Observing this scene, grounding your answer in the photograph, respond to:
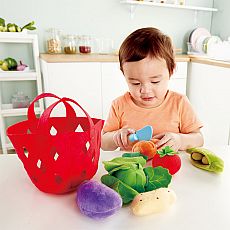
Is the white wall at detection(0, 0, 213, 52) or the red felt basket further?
the white wall at detection(0, 0, 213, 52)

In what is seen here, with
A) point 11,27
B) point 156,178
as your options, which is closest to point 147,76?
point 156,178

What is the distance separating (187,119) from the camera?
0.93 meters

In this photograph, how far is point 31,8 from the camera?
2186 mm

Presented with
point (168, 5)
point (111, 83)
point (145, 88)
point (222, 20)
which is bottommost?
point (111, 83)

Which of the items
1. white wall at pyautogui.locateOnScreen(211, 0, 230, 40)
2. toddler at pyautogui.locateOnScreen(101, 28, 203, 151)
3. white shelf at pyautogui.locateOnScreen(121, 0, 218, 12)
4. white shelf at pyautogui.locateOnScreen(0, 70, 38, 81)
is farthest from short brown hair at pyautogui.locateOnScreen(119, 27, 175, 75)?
Result: white wall at pyautogui.locateOnScreen(211, 0, 230, 40)

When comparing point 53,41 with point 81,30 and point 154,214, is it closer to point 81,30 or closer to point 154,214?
point 81,30

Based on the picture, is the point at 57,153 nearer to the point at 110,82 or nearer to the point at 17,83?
the point at 110,82

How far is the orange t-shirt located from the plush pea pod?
0.31 metres

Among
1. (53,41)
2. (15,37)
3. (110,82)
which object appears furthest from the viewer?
(53,41)

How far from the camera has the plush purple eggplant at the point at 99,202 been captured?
386 mm

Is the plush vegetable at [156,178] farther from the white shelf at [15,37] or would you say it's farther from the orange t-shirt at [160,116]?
the white shelf at [15,37]

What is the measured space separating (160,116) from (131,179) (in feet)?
1.76

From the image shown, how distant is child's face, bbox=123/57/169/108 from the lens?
726mm

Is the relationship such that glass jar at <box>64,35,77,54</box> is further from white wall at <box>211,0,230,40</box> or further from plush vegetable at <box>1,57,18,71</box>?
white wall at <box>211,0,230,40</box>
